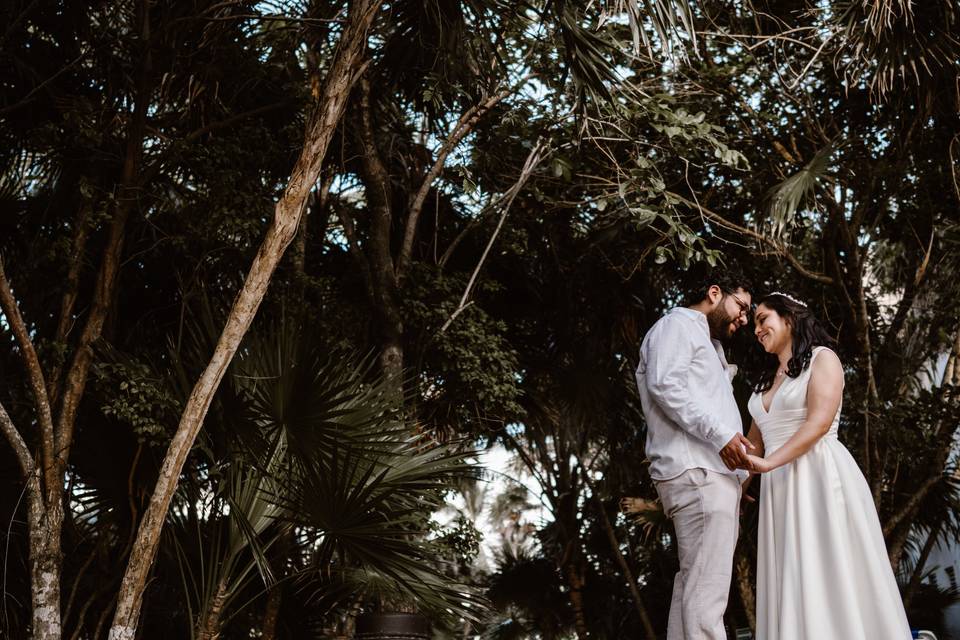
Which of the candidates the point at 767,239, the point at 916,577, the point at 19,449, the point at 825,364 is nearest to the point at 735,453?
the point at 825,364

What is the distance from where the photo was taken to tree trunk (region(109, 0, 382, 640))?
14.1 feet

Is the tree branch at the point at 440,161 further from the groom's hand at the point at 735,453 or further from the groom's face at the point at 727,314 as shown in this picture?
the groom's hand at the point at 735,453

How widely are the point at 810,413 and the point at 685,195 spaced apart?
5356 millimetres

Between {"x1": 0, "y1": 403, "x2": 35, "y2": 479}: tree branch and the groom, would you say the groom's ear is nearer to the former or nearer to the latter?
the groom

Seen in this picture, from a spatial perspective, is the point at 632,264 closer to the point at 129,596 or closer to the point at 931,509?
the point at 931,509

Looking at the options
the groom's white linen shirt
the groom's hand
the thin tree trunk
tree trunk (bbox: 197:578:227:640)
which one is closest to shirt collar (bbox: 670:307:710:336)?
the groom's white linen shirt

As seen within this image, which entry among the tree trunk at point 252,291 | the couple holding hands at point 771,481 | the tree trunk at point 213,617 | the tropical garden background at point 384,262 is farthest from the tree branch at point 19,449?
the couple holding hands at point 771,481

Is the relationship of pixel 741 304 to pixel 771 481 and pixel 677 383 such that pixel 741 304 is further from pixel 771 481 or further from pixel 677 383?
pixel 771 481


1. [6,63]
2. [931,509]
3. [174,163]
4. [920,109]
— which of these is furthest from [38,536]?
[931,509]

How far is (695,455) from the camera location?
3.47 m

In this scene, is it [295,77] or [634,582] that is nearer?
[295,77]

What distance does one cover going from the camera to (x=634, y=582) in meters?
10.3

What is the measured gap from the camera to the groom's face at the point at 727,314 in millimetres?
3842

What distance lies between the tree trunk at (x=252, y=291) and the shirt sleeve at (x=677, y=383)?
182 cm
